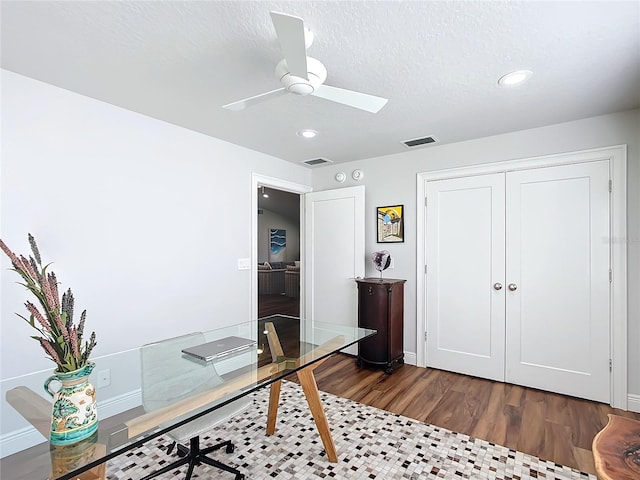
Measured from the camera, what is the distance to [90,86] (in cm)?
219

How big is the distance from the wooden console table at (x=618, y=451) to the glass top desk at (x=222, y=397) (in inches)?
44.9

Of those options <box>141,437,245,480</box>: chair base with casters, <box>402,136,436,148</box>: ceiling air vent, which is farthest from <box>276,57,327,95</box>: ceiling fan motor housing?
<box>141,437,245,480</box>: chair base with casters

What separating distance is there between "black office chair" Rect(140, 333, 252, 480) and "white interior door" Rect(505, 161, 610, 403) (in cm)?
266

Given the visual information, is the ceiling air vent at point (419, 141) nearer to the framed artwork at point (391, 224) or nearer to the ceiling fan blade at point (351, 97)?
the framed artwork at point (391, 224)

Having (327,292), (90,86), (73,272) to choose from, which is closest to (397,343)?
(327,292)

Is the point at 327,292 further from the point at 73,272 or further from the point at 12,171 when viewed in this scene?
the point at 12,171

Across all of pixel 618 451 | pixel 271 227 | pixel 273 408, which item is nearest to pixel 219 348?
pixel 273 408

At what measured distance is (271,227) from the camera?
11.2m

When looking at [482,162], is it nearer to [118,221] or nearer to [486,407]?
[486,407]

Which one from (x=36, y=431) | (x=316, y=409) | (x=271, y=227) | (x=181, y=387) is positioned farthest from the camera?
(x=271, y=227)

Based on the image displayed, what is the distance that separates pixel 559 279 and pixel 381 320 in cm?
165

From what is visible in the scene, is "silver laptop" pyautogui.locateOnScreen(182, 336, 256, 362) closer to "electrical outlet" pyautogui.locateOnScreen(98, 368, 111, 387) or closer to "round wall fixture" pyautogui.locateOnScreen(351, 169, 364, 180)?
"electrical outlet" pyautogui.locateOnScreen(98, 368, 111, 387)

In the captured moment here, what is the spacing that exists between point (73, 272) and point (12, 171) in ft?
2.36

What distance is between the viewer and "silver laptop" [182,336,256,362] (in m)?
1.76
